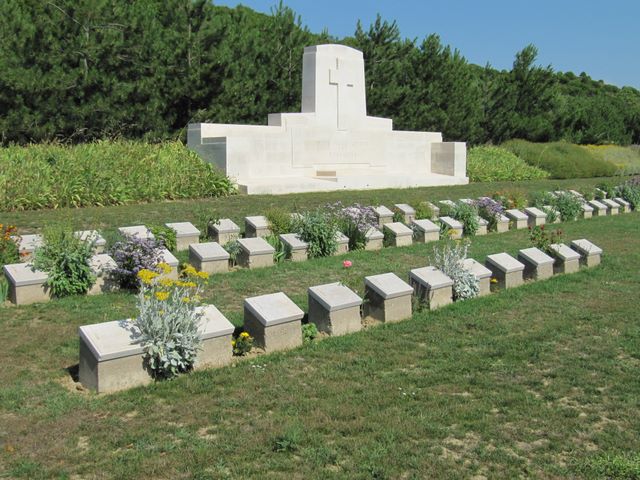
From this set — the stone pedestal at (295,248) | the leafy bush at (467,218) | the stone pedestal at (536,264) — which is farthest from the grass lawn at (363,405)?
the leafy bush at (467,218)

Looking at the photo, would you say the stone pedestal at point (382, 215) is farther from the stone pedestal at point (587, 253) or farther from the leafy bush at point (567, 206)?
the leafy bush at point (567, 206)

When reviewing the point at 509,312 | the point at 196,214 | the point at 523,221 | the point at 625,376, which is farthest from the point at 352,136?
the point at 625,376

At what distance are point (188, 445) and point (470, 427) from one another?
150 cm

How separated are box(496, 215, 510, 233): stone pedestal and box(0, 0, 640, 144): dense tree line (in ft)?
29.7

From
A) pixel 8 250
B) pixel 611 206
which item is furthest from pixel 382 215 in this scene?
pixel 611 206

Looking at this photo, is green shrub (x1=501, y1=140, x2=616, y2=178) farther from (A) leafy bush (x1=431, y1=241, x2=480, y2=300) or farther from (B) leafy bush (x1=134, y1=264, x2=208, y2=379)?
(B) leafy bush (x1=134, y1=264, x2=208, y2=379)

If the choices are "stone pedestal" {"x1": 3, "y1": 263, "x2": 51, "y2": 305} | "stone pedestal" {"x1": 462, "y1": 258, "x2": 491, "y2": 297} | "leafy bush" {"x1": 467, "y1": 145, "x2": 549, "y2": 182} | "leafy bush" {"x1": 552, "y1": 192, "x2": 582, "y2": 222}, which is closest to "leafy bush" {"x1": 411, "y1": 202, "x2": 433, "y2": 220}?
"leafy bush" {"x1": 552, "y1": 192, "x2": 582, "y2": 222}

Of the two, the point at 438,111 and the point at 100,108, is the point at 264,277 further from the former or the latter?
the point at 438,111

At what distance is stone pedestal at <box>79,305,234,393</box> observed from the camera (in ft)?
12.4

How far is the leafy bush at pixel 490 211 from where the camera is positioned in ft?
36.4

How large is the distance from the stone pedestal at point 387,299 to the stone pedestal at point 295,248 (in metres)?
2.46

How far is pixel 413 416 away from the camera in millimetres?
3510

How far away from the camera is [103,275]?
6250mm

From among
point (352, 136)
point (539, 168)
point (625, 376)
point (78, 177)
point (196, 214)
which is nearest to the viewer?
point (625, 376)
